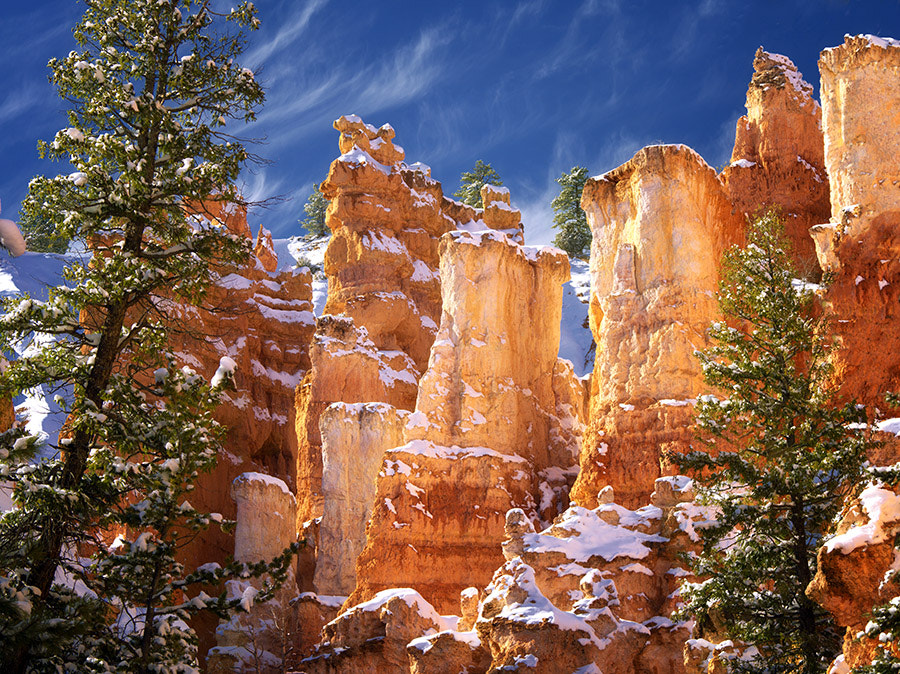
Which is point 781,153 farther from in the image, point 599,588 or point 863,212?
point 599,588

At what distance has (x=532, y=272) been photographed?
3959 centimetres

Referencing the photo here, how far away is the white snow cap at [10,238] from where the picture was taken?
14000 mm

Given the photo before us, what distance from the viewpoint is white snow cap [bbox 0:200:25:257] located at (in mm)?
14000

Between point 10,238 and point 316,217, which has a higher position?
point 316,217

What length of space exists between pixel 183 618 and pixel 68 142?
8.11 metres

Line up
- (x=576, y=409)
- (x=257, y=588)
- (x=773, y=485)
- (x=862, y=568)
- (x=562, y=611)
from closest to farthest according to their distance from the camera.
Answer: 1. (x=862, y=568)
2. (x=773, y=485)
3. (x=562, y=611)
4. (x=257, y=588)
5. (x=576, y=409)

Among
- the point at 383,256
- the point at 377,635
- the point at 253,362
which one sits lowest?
the point at 377,635

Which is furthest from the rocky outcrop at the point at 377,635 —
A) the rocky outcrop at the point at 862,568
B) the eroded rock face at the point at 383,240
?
the eroded rock face at the point at 383,240

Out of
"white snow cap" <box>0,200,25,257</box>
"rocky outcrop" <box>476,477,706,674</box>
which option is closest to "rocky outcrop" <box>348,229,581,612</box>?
"rocky outcrop" <box>476,477,706,674</box>

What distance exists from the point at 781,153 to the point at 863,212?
7.21m

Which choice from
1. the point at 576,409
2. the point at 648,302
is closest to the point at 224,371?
the point at 648,302

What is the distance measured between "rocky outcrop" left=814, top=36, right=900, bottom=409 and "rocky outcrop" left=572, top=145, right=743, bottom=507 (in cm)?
588

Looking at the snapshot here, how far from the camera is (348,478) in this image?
36375 mm

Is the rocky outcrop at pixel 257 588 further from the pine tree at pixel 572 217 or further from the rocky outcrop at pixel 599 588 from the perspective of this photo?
the pine tree at pixel 572 217
